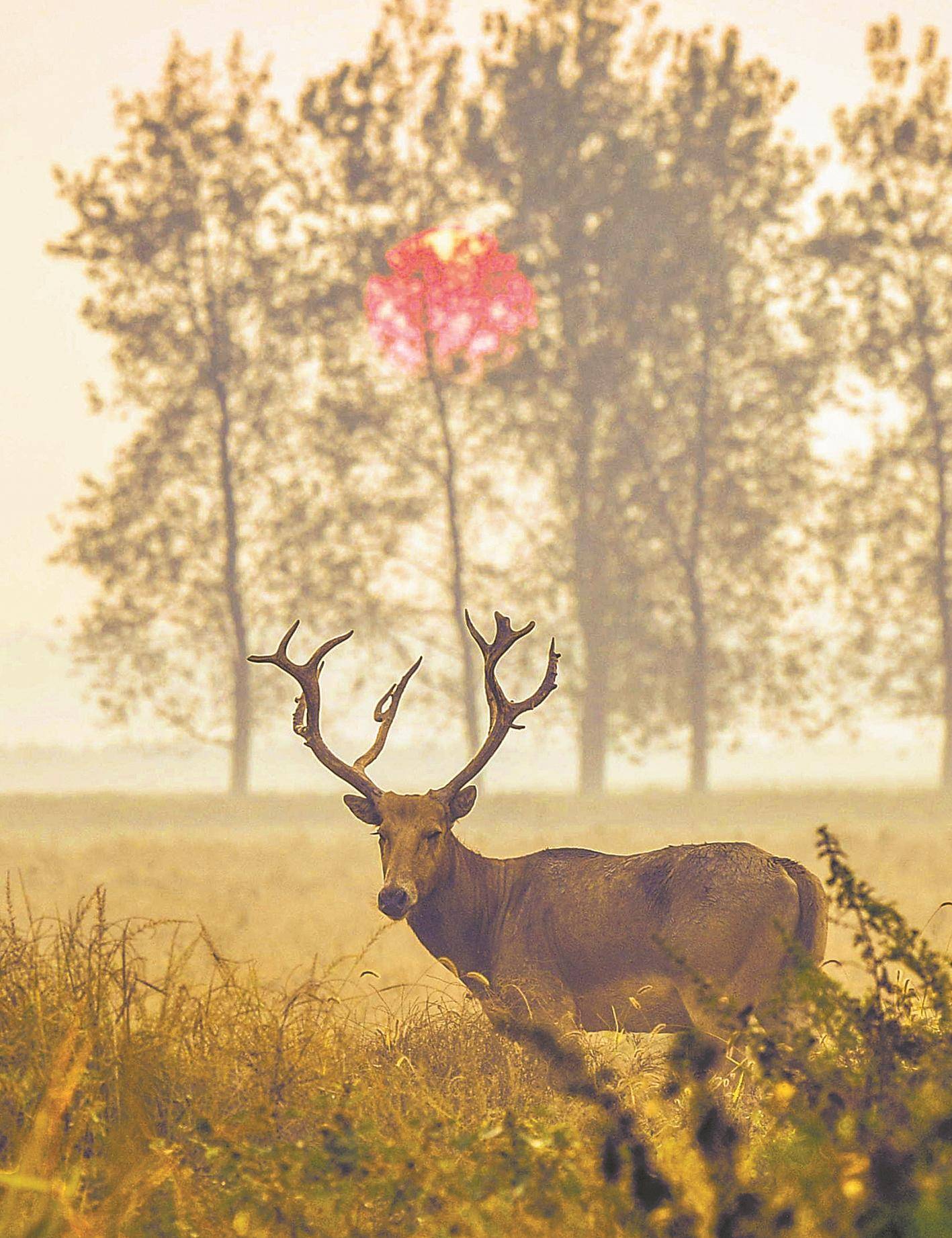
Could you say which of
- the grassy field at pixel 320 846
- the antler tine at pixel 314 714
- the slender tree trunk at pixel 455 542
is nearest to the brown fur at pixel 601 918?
the antler tine at pixel 314 714

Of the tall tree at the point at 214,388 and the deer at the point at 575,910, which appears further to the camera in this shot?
the tall tree at the point at 214,388

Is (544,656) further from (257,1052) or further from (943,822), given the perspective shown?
(257,1052)

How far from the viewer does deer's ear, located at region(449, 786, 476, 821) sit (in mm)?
8836

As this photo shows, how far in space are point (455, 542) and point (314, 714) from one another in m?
26.0

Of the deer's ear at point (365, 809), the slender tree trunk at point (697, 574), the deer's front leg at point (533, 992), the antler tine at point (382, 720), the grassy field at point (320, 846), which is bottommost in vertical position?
the grassy field at point (320, 846)

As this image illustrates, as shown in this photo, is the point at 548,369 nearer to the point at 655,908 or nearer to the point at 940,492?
the point at 940,492

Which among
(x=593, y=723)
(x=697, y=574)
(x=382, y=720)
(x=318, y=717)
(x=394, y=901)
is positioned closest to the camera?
(x=394, y=901)

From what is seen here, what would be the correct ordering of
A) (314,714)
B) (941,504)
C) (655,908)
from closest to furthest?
1. (655,908)
2. (314,714)
3. (941,504)

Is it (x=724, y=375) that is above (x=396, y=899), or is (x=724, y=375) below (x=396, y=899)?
above

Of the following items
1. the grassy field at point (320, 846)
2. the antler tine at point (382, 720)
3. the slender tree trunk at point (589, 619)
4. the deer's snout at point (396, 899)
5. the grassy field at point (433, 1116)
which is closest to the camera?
the grassy field at point (433, 1116)

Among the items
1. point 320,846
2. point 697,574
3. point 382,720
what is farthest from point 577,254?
point 382,720

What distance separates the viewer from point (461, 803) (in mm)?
8859

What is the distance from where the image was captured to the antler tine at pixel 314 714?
8750 millimetres

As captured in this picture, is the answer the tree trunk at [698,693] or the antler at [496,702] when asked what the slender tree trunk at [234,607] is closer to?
the tree trunk at [698,693]
